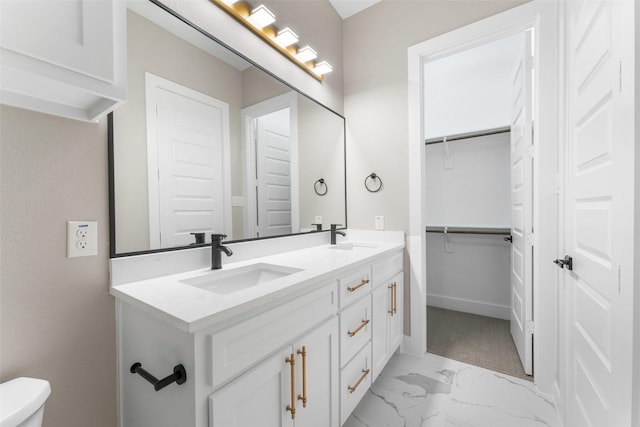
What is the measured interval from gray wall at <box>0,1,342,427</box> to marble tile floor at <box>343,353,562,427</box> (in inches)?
47.3

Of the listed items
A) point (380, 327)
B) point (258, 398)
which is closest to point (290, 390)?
point (258, 398)

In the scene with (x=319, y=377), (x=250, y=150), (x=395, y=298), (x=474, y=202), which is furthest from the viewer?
(x=474, y=202)

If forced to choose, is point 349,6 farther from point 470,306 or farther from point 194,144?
point 470,306

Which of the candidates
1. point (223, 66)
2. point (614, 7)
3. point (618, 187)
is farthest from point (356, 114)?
point (618, 187)

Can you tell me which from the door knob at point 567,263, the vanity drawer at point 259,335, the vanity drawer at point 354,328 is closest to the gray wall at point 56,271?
the vanity drawer at point 259,335

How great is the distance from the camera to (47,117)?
859 millimetres

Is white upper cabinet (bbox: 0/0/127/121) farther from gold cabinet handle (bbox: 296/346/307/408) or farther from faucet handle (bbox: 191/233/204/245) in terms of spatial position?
gold cabinet handle (bbox: 296/346/307/408)

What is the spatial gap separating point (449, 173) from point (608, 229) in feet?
7.16

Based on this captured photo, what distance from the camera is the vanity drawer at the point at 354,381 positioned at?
4.24 feet

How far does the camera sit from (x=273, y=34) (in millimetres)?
1730

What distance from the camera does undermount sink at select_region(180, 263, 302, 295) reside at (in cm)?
114

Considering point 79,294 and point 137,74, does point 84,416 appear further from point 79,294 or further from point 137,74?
point 137,74

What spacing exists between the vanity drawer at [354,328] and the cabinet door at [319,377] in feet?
0.21

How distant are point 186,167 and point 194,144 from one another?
12 cm
